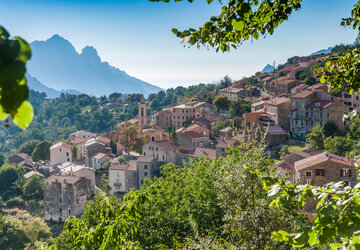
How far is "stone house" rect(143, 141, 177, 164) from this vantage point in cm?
3356

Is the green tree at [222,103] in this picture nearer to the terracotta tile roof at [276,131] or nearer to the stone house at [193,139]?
the stone house at [193,139]

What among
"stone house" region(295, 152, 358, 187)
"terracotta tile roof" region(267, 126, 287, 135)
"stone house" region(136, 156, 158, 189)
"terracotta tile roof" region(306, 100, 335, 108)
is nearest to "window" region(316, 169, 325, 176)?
"stone house" region(295, 152, 358, 187)

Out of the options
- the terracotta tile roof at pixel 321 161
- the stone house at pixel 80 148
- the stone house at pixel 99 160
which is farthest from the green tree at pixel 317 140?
the stone house at pixel 80 148

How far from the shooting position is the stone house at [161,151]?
33.6 meters

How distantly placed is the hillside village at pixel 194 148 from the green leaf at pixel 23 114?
1978 centimetres

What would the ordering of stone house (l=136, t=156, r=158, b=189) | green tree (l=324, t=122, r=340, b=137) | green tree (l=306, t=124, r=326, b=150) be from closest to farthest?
1. green tree (l=306, t=124, r=326, b=150)
2. green tree (l=324, t=122, r=340, b=137)
3. stone house (l=136, t=156, r=158, b=189)

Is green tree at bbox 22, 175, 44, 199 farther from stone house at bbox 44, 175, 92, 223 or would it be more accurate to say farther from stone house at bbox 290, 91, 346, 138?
stone house at bbox 290, 91, 346, 138

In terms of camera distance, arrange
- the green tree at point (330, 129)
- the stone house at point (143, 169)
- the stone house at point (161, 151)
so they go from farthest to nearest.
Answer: the stone house at point (161, 151) < the stone house at point (143, 169) < the green tree at point (330, 129)

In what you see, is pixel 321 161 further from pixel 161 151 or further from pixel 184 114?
pixel 184 114

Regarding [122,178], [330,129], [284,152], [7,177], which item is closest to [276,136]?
[284,152]

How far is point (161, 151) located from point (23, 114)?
108 feet

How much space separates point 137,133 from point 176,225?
30156mm

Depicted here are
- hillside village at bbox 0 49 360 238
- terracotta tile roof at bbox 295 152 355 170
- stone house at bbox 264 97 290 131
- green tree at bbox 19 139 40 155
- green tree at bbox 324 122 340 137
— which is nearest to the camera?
terracotta tile roof at bbox 295 152 355 170

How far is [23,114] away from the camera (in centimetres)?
102
